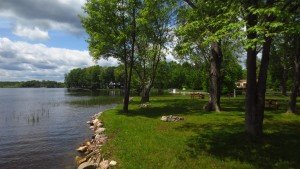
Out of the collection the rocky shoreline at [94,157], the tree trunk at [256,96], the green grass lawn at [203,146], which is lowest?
the rocky shoreline at [94,157]

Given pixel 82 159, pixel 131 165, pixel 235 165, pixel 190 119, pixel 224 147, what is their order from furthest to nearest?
pixel 190 119 → pixel 82 159 → pixel 224 147 → pixel 131 165 → pixel 235 165

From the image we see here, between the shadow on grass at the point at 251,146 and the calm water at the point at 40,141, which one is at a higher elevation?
the shadow on grass at the point at 251,146

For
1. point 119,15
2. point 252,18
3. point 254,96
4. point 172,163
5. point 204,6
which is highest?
point 119,15

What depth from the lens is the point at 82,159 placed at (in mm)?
19750

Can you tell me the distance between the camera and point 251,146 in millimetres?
16938

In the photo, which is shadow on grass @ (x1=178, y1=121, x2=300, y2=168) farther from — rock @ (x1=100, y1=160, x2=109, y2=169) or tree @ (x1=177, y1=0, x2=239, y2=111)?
tree @ (x1=177, y1=0, x2=239, y2=111)

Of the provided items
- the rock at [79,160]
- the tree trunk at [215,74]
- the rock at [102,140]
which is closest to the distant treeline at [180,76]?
the tree trunk at [215,74]

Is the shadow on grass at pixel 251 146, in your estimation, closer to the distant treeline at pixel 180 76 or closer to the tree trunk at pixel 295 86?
the tree trunk at pixel 295 86

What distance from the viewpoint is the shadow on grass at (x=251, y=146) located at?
1464 cm

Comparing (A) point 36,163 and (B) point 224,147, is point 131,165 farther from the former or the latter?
(A) point 36,163

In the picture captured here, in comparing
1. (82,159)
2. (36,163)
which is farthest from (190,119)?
(36,163)

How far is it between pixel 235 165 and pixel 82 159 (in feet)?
31.9

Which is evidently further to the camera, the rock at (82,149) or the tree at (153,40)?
the tree at (153,40)

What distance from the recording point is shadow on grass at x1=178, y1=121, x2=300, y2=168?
1464cm
